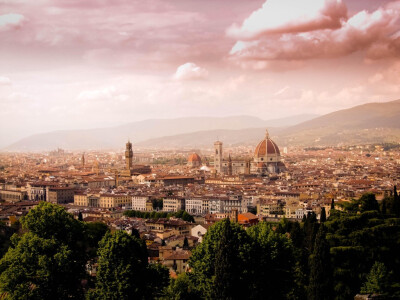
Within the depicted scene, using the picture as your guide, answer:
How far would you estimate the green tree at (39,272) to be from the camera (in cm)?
1482

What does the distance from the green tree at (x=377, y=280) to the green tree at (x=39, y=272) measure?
A: 7.45m

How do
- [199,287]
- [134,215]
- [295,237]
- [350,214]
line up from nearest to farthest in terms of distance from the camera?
[199,287], [350,214], [295,237], [134,215]

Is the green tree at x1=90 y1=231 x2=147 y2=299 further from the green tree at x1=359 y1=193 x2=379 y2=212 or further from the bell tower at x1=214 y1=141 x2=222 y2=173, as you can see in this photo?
the bell tower at x1=214 y1=141 x2=222 y2=173

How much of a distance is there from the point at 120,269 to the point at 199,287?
7.26ft

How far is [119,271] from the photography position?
15070 mm

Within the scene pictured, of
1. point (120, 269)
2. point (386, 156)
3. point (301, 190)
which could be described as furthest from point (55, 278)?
point (386, 156)

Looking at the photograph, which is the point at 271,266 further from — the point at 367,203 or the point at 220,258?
the point at 367,203

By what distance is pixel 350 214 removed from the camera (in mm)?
18547

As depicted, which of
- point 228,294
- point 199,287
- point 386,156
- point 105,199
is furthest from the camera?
point 386,156

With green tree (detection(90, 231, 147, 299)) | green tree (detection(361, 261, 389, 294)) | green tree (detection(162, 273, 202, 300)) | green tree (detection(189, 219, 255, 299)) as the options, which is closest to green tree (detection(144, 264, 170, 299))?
green tree (detection(90, 231, 147, 299))

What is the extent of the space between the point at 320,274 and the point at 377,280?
1.43 metres

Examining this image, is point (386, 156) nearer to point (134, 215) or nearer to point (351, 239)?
point (134, 215)

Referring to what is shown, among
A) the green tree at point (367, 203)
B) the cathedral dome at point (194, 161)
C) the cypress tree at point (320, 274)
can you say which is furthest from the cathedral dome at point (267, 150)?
the cypress tree at point (320, 274)


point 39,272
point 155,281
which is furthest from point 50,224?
point 155,281
